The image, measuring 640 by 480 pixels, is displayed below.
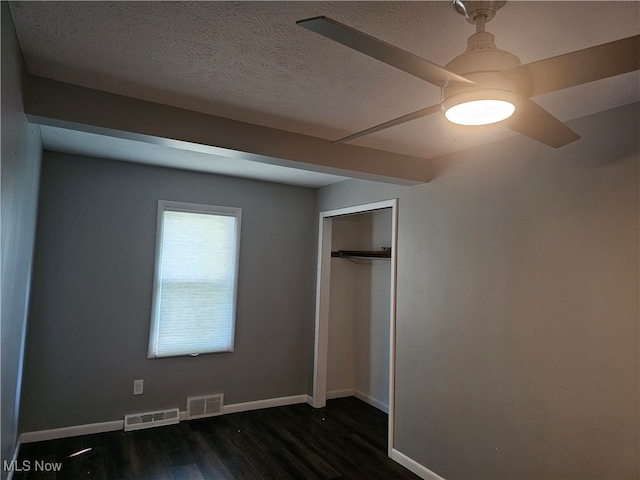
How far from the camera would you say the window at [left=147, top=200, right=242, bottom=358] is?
3818 mm

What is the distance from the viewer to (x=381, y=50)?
1.02 meters

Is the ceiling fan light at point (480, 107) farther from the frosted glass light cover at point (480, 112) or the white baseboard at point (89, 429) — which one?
the white baseboard at point (89, 429)

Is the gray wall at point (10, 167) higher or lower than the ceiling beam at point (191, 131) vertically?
lower

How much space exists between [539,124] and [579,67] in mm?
384

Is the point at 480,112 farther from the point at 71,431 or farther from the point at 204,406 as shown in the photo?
the point at 71,431

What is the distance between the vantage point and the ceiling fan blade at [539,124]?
132 cm

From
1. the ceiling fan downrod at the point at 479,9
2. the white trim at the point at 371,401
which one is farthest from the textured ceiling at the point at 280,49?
the white trim at the point at 371,401

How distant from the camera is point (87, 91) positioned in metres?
1.97

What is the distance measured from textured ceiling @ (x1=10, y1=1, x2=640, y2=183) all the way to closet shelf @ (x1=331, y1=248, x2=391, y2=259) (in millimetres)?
2246

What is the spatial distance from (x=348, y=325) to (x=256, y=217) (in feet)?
5.94

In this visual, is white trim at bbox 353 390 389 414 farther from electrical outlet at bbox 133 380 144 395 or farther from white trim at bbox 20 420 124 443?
white trim at bbox 20 420 124 443

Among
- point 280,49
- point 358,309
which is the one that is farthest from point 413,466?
point 280,49

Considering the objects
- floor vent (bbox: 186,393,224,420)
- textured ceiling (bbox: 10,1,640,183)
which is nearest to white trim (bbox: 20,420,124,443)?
floor vent (bbox: 186,393,224,420)

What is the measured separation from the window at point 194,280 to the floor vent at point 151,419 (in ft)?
1.80
